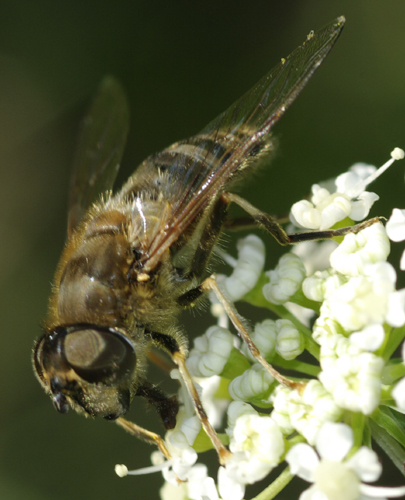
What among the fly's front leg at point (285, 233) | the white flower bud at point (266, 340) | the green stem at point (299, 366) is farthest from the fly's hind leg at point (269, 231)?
the green stem at point (299, 366)

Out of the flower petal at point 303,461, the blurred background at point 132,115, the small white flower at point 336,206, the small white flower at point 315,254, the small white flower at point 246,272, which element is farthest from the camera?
the blurred background at point 132,115

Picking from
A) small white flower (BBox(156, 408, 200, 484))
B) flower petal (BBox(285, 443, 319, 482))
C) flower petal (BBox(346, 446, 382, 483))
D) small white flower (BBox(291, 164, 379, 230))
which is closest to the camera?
flower petal (BBox(346, 446, 382, 483))

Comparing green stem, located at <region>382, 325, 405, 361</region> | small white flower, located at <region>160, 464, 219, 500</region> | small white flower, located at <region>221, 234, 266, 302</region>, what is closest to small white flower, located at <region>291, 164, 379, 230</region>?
small white flower, located at <region>221, 234, 266, 302</region>

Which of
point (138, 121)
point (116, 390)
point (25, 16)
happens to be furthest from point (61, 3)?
point (116, 390)

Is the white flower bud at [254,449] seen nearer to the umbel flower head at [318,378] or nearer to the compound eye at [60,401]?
the umbel flower head at [318,378]

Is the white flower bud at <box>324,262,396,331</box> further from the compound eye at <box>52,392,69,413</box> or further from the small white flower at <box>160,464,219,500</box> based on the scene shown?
the compound eye at <box>52,392,69,413</box>

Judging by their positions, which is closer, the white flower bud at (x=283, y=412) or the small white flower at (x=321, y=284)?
the white flower bud at (x=283, y=412)

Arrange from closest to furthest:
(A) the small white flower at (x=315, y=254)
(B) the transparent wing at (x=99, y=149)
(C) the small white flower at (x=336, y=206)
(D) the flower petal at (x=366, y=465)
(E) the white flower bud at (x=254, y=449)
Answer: (D) the flower petal at (x=366, y=465) → (E) the white flower bud at (x=254, y=449) → (C) the small white flower at (x=336, y=206) → (A) the small white flower at (x=315, y=254) → (B) the transparent wing at (x=99, y=149)
